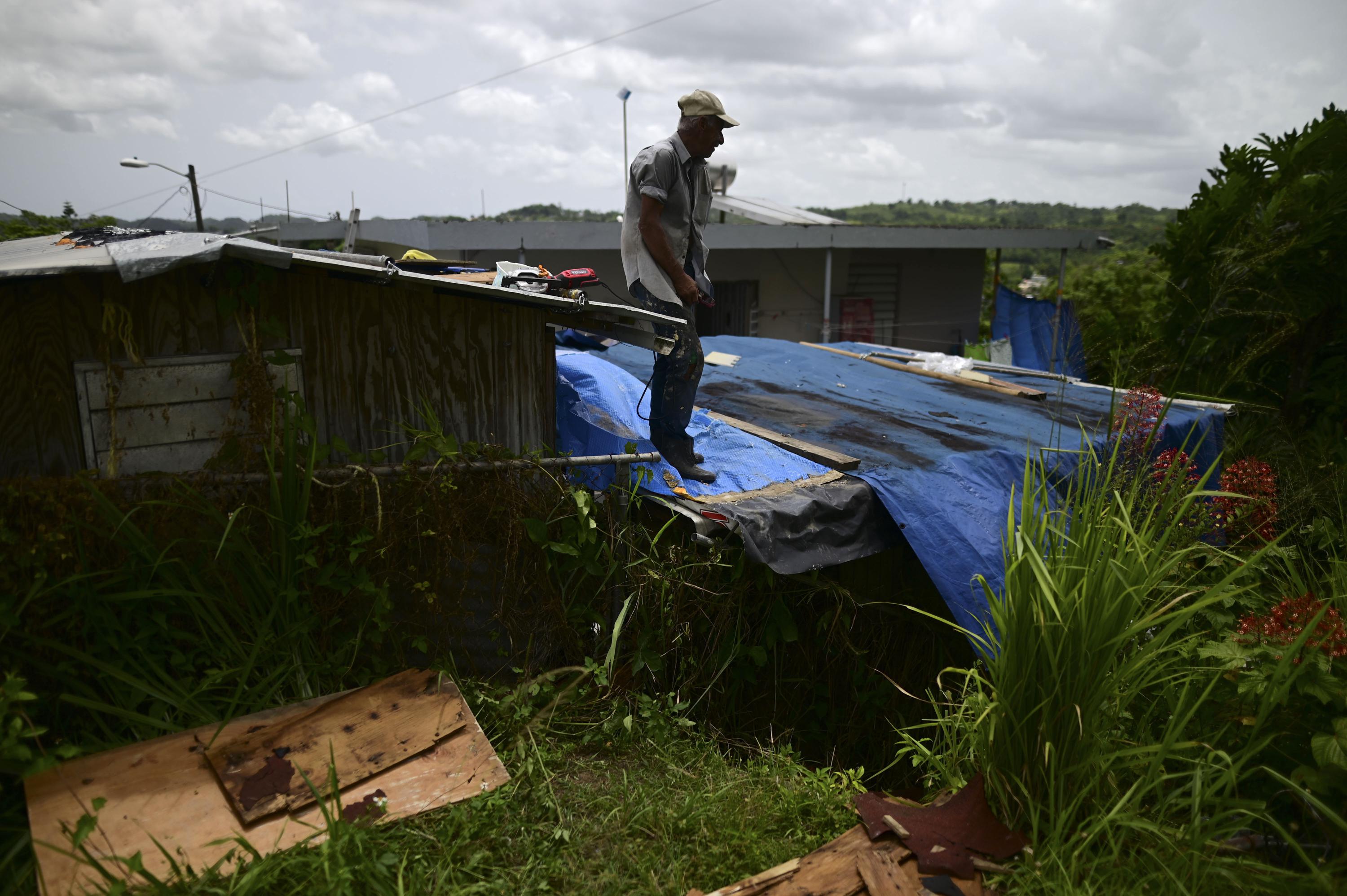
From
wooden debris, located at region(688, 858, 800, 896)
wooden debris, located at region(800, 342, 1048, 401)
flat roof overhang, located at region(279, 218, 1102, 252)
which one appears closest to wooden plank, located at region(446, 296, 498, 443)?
wooden debris, located at region(688, 858, 800, 896)

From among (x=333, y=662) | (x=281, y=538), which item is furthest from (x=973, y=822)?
(x=281, y=538)

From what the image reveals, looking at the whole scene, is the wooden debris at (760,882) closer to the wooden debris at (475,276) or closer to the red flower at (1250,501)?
the red flower at (1250,501)

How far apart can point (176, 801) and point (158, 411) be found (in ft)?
5.03

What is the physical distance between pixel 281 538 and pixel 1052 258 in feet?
124

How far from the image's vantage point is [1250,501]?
3.80 meters

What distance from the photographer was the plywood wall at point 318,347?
3102 mm

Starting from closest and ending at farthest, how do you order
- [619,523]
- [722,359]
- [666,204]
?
[619,523], [666,204], [722,359]

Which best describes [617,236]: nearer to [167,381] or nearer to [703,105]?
[703,105]

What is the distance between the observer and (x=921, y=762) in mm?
3135

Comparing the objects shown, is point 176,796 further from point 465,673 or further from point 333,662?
point 465,673

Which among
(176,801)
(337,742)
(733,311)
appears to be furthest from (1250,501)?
(733,311)

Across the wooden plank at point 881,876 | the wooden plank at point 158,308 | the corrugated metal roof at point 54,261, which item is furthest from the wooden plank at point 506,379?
the wooden plank at point 881,876

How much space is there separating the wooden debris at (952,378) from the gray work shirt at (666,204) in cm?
356

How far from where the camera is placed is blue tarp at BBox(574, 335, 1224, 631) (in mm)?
4133
